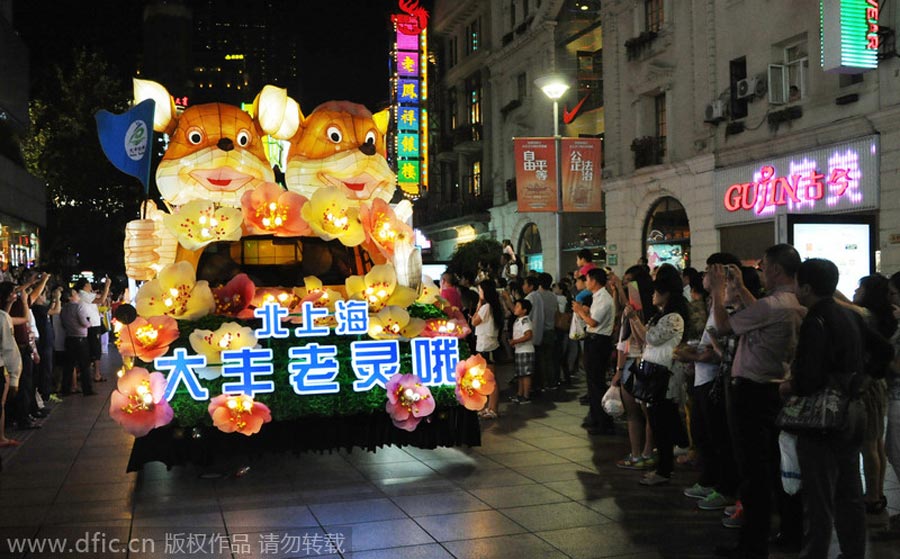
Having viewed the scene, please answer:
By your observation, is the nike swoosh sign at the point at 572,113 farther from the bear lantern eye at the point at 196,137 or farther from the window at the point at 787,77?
the bear lantern eye at the point at 196,137

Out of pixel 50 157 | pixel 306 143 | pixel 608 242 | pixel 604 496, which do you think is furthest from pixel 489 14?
pixel 604 496

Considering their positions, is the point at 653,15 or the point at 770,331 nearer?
the point at 770,331

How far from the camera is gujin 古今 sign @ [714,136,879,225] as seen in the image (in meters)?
17.6

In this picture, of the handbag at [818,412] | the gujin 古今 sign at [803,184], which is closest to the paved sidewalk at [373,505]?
the handbag at [818,412]

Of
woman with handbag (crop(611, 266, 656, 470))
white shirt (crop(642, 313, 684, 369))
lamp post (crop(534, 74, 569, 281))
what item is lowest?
woman with handbag (crop(611, 266, 656, 470))

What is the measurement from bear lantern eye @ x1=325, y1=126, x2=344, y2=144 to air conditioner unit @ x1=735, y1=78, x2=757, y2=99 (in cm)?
1422

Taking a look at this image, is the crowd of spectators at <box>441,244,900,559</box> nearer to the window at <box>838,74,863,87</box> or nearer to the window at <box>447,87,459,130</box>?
the window at <box>838,74,863,87</box>

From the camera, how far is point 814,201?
18.9m

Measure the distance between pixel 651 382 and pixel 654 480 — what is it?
0.94 meters

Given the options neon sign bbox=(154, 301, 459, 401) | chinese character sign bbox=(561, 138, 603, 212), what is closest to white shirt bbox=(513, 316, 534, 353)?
neon sign bbox=(154, 301, 459, 401)

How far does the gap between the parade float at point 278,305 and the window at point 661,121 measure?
54.8 feet

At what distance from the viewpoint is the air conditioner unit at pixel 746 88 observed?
808 inches

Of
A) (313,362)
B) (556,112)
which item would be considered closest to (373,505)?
(313,362)

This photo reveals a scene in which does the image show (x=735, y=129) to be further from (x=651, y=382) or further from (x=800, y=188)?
(x=651, y=382)
